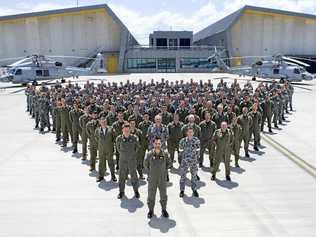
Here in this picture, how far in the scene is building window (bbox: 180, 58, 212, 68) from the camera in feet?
170

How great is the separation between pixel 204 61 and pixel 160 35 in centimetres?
1380

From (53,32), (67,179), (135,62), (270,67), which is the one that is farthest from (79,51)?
(67,179)

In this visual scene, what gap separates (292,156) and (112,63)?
1787 inches

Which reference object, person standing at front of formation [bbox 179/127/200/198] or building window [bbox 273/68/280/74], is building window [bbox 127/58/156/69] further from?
person standing at front of formation [bbox 179/127/200/198]

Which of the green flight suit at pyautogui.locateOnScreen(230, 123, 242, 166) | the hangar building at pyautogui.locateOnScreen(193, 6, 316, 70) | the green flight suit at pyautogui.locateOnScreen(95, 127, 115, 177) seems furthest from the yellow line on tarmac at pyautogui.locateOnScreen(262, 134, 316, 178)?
the hangar building at pyautogui.locateOnScreen(193, 6, 316, 70)

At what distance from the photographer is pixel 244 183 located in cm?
808

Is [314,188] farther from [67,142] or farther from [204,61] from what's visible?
[204,61]

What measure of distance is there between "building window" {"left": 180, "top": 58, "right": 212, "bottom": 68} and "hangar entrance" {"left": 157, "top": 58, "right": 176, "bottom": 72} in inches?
55.4

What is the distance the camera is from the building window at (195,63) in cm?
5183

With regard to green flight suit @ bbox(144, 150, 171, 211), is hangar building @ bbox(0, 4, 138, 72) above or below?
above

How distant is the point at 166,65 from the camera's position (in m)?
53.3

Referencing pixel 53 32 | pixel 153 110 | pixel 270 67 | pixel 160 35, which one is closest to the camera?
pixel 153 110

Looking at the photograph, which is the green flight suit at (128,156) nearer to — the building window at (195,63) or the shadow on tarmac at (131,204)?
the shadow on tarmac at (131,204)

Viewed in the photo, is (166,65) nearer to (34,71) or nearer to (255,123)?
(34,71)
